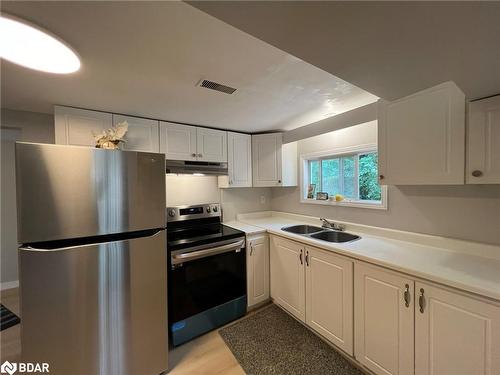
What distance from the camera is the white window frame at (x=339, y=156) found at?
203 centimetres

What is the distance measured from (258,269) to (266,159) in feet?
4.71

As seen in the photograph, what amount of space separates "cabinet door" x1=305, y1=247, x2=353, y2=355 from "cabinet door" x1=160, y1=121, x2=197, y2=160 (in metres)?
1.67

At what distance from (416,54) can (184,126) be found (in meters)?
2.10

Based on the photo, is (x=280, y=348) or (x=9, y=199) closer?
(x=280, y=348)

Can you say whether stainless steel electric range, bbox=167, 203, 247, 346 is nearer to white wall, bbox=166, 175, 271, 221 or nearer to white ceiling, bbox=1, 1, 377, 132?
white wall, bbox=166, 175, 271, 221

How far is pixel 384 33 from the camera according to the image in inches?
28.6

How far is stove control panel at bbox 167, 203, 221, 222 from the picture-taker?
2414 millimetres

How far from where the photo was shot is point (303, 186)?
9.36 feet

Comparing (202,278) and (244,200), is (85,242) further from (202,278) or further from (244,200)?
(244,200)

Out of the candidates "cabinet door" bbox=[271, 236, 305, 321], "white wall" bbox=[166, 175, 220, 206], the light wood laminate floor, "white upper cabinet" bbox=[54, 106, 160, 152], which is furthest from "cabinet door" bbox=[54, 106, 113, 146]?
"cabinet door" bbox=[271, 236, 305, 321]

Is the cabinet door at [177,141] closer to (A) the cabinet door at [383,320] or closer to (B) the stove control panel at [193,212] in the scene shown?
(B) the stove control panel at [193,212]

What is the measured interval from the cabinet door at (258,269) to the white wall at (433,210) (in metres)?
0.92

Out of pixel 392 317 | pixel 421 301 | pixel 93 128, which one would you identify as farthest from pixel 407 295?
pixel 93 128

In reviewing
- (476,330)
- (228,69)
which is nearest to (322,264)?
(476,330)
